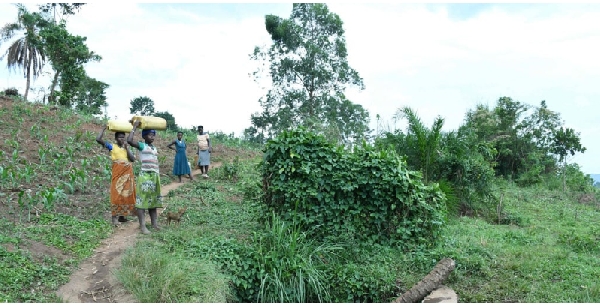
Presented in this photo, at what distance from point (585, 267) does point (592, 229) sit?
11.6 feet

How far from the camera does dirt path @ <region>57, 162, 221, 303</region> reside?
5.16 meters

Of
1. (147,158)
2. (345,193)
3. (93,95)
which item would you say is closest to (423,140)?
(345,193)

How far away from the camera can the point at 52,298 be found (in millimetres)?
4988

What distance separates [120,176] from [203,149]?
18.5 ft

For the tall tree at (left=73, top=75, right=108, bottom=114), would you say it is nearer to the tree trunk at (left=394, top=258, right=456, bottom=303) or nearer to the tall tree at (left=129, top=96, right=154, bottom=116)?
the tall tree at (left=129, top=96, right=154, bottom=116)

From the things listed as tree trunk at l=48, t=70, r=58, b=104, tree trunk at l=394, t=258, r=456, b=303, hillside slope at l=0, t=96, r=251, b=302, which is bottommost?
tree trunk at l=394, t=258, r=456, b=303

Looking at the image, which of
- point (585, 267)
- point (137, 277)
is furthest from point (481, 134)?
point (137, 277)

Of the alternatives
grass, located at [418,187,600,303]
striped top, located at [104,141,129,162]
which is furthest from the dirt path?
grass, located at [418,187,600,303]

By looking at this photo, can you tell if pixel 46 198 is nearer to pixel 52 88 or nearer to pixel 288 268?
pixel 288 268

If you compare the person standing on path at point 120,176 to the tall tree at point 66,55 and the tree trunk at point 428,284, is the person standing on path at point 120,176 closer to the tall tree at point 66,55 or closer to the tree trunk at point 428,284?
the tree trunk at point 428,284

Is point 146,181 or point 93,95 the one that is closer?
point 146,181

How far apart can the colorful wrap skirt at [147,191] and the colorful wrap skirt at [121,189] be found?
0.59m

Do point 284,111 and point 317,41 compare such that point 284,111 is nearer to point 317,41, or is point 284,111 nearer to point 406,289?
point 317,41

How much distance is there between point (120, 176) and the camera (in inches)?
307
